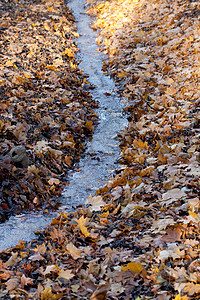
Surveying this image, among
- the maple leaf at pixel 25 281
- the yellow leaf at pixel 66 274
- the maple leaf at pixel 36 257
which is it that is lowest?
the yellow leaf at pixel 66 274

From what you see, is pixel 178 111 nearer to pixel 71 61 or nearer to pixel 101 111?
pixel 101 111

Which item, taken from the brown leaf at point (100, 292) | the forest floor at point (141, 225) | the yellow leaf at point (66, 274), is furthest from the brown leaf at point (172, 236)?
the yellow leaf at point (66, 274)

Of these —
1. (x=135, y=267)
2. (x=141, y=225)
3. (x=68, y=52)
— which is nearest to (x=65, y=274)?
(x=135, y=267)

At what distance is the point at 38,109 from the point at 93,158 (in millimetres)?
1790

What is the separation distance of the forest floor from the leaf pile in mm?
1015

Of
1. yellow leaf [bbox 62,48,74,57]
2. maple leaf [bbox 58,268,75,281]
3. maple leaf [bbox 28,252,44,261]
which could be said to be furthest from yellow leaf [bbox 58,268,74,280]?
yellow leaf [bbox 62,48,74,57]

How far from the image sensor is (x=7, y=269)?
3.18 metres

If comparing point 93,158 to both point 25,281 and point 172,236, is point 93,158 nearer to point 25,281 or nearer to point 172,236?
point 172,236

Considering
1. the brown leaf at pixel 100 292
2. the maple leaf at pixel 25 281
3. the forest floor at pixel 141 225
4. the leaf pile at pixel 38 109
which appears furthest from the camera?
the leaf pile at pixel 38 109

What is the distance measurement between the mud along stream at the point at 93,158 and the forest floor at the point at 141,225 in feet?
0.93

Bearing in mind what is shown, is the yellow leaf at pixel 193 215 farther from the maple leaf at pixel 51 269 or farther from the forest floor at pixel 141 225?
the maple leaf at pixel 51 269

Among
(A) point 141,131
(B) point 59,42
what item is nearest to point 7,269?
(A) point 141,131

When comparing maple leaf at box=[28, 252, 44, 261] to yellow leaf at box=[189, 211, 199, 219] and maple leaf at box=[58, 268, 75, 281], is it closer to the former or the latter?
maple leaf at box=[58, 268, 75, 281]

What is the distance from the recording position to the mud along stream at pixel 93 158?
4.11 metres
